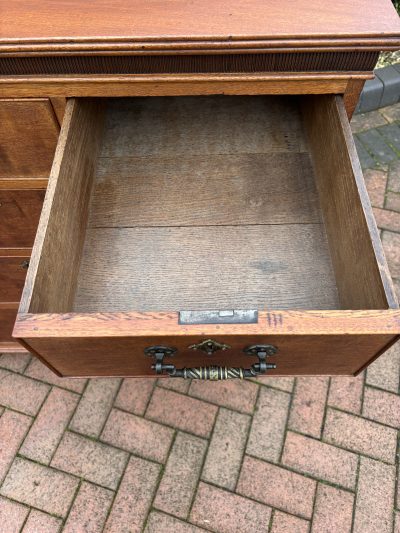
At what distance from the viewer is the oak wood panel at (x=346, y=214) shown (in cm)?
84

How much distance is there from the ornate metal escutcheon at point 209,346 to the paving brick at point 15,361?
1.27 m

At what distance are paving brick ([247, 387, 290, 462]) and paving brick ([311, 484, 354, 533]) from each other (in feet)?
0.66

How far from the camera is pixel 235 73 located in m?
0.91

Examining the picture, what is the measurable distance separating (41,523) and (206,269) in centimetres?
113

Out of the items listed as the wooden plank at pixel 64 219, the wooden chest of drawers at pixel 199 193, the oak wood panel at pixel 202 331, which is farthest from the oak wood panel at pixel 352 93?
the wooden plank at pixel 64 219

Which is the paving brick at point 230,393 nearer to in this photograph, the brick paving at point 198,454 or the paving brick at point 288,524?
the brick paving at point 198,454

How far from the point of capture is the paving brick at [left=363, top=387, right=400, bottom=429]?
1641 millimetres

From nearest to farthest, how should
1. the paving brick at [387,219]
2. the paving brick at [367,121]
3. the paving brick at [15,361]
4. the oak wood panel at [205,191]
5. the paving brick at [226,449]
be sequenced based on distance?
the oak wood panel at [205,191] < the paving brick at [226,449] < the paving brick at [15,361] < the paving brick at [387,219] < the paving brick at [367,121]

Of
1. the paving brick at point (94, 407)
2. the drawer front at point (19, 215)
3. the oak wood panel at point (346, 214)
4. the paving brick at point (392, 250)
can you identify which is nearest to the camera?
the oak wood panel at point (346, 214)

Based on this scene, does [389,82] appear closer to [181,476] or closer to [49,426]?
[181,476]

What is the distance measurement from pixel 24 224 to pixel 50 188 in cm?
51

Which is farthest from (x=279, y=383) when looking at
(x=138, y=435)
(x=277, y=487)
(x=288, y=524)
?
(x=138, y=435)

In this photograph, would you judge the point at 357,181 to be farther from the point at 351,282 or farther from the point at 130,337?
the point at 130,337

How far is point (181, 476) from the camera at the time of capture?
1.53 m
